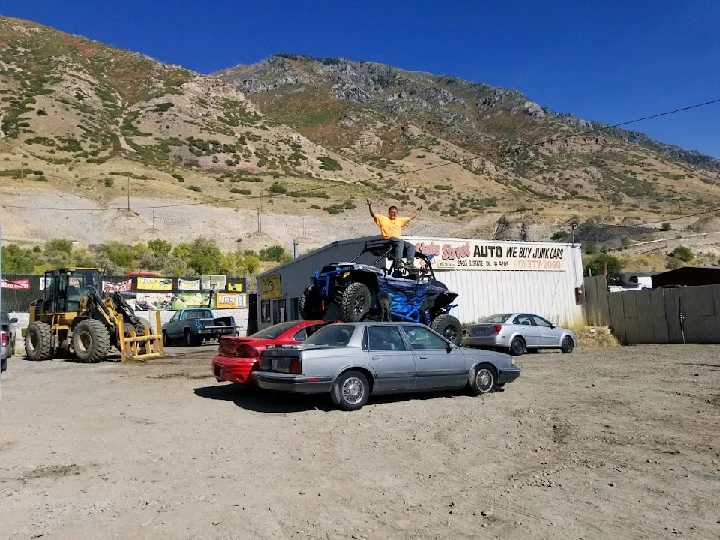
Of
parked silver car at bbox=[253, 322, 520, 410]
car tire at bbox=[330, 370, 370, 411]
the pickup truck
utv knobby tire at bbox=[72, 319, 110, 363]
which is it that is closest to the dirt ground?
car tire at bbox=[330, 370, 370, 411]

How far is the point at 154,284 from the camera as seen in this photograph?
3247cm

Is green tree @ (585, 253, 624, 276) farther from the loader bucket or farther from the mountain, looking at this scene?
the loader bucket

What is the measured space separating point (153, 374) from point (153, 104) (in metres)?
72.5

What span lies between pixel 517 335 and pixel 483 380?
8.87 meters

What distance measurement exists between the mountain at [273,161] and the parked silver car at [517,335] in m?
19.3

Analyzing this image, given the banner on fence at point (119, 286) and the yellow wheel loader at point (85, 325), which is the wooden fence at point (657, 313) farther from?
Answer: the banner on fence at point (119, 286)

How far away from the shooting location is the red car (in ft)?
35.3

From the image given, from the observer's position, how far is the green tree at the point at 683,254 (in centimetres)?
4719

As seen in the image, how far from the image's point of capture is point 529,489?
18.7 ft

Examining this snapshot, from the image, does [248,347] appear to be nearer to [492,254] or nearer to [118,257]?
[492,254]

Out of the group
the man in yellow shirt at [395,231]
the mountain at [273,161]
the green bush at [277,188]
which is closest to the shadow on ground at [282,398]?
the man in yellow shirt at [395,231]

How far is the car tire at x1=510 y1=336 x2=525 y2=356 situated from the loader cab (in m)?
13.4

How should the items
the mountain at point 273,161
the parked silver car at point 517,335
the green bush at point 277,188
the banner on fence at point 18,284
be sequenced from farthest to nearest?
the green bush at point 277,188 → the mountain at point 273,161 → the banner on fence at point 18,284 → the parked silver car at point 517,335

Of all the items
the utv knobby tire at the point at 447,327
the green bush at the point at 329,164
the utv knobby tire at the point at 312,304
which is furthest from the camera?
the green bush at the point at 329,164
